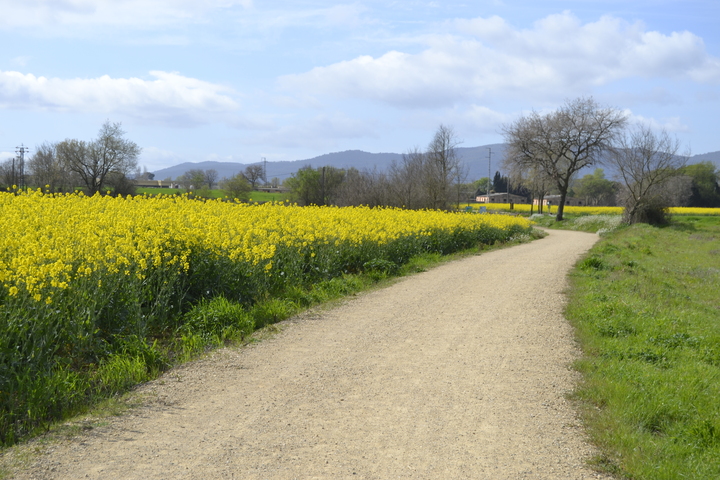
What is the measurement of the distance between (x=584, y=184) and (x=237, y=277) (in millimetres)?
139775

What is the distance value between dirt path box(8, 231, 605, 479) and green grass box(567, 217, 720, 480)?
31 centimetres

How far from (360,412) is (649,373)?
3.43 metres

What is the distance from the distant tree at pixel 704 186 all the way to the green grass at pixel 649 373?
295 feet

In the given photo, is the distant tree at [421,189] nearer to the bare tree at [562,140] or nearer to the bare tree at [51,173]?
the bare tree at [562,140]

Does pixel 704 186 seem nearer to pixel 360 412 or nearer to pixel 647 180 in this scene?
pixel 647 180

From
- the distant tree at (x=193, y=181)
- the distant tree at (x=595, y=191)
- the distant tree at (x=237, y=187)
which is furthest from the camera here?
the distant tree at (x=595, y=191)

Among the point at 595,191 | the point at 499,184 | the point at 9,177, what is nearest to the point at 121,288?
the point at 9,177

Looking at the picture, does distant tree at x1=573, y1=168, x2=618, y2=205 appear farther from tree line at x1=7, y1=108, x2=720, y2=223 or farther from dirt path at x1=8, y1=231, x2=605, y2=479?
dirt path at x1=8, y1=231, x2=605, y2=479

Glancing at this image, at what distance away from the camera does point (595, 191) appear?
5177 inches

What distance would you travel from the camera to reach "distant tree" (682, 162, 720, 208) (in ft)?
299

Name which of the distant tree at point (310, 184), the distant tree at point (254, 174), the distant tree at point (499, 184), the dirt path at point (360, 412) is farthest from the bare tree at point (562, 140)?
the distant tree at point (499, 184)

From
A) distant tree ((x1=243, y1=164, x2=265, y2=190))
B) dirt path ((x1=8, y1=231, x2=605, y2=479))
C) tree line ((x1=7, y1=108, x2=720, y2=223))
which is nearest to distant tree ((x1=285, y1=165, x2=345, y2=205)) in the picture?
tree line ((x1=7, y1=108, x2=720, y2=223))

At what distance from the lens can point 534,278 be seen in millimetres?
13531

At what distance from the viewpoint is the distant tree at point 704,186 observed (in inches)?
3593
